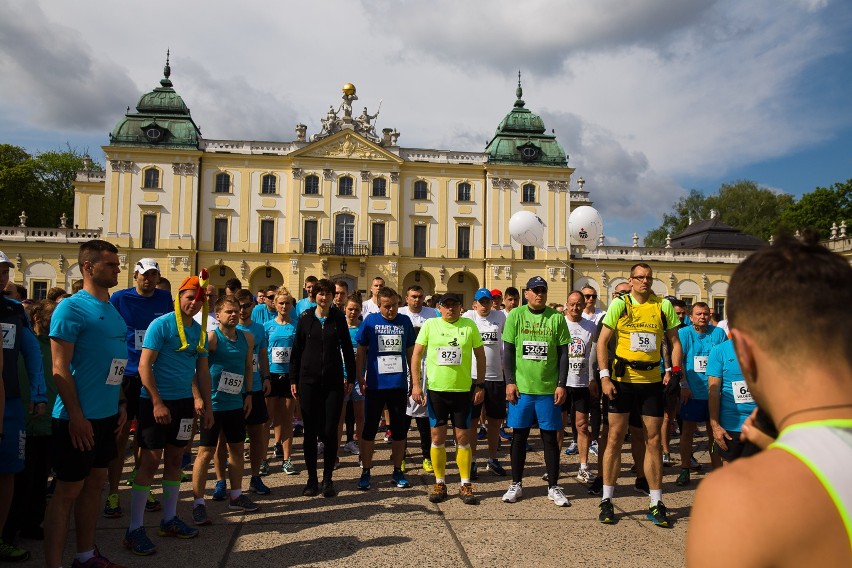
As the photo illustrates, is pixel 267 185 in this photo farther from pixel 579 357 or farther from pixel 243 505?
pixel 243 505

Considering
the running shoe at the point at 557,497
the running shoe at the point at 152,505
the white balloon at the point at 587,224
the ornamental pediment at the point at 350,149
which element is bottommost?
the running shoe at the point at 152,505

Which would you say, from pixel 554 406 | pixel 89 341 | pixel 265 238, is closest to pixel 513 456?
pixel 554 406

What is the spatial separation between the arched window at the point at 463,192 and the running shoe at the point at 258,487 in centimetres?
3903

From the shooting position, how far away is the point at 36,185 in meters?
49.6

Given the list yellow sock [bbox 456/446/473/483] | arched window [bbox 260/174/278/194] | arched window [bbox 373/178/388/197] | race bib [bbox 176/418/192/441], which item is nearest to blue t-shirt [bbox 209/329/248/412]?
race bib [bbox 176/418/192/441]

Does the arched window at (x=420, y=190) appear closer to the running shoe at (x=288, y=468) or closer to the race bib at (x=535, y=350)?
the running shoe at (x=288, y=468)

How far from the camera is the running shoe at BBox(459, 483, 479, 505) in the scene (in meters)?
5.73

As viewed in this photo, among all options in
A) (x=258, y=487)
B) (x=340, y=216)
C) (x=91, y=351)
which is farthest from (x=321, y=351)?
(x=340, y=216)

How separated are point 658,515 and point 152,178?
42645 millimetres

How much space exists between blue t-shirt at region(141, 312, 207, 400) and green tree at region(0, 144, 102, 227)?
168 ft

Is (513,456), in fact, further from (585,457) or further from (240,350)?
(240,350)

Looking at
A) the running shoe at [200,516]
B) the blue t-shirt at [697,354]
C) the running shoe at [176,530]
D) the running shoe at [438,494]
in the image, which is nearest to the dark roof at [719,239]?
the blue t-shirt at [697,354]

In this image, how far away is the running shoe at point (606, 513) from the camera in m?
5.16

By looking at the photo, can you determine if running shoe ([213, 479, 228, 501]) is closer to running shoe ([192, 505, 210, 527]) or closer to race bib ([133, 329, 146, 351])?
running shoe ([192, 505, 210, 527])
